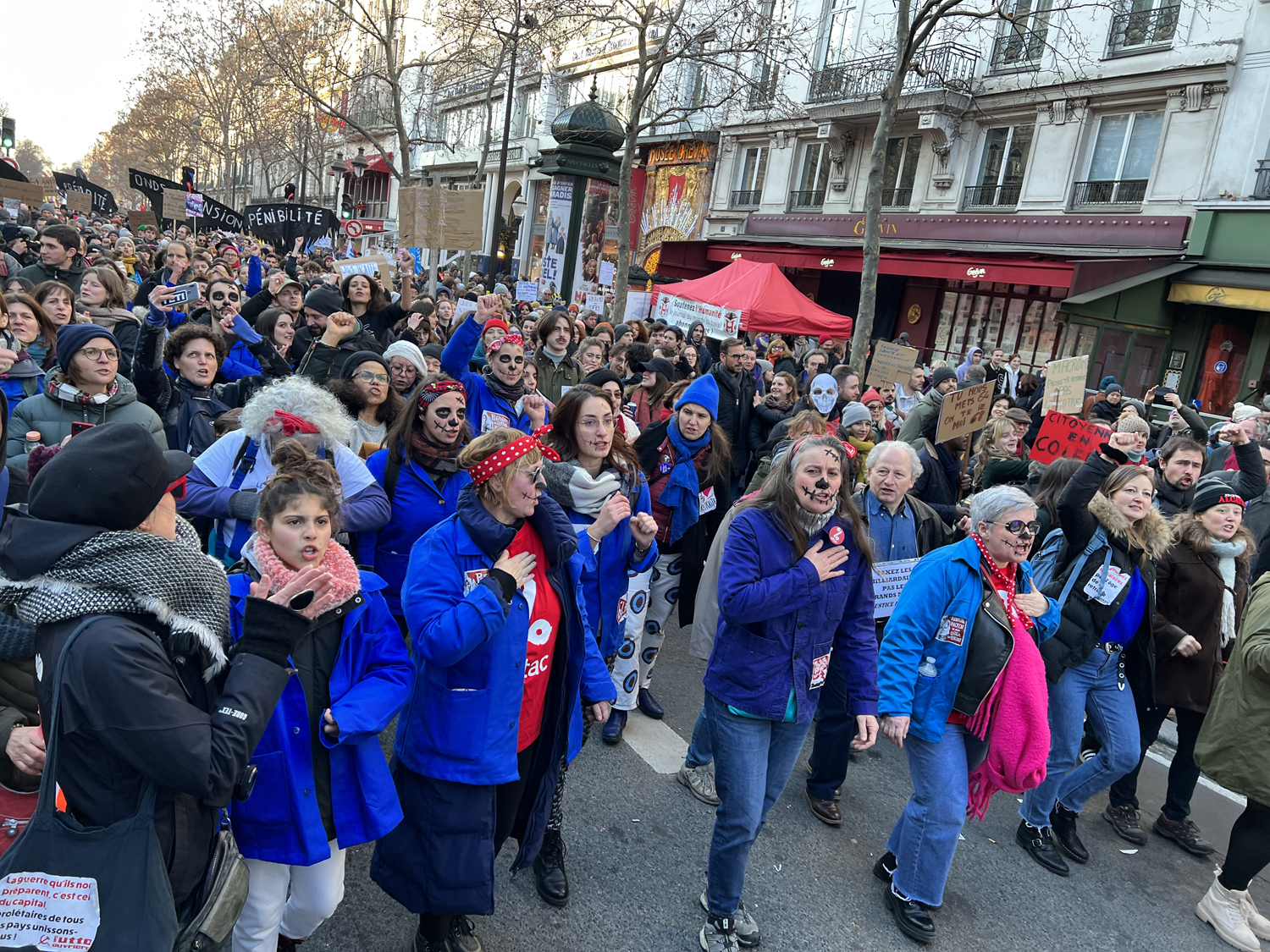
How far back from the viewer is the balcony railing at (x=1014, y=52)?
61.0ft

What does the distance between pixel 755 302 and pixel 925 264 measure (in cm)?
761

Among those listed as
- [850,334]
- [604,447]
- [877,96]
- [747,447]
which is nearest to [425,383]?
[604,447]

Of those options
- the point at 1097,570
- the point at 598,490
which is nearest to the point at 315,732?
the point at 598,490

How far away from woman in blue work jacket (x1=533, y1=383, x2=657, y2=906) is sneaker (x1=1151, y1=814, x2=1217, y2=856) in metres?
3.12

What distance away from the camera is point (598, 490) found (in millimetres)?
3752

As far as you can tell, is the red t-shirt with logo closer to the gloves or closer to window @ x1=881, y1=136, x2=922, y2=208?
the gloves

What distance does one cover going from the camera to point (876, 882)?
3789 mm

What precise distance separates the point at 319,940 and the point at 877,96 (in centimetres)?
2307

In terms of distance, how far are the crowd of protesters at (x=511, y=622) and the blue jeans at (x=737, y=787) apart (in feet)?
0.05

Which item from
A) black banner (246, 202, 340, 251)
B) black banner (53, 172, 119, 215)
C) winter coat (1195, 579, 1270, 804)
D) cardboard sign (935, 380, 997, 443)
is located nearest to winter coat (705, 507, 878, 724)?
winter coat (1195, 579, 1270, 804)

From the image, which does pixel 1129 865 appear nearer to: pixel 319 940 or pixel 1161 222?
pixel 319 940

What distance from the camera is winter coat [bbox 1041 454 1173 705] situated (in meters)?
3.96

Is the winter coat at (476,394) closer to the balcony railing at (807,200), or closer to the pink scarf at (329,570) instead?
the pink scarf at (329,570)

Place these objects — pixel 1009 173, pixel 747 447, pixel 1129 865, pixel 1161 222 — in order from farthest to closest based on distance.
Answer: pixel 1009 173
pixel 1161 222
pixel 747 447
pixel 1129 865
